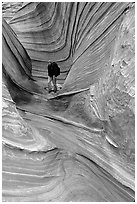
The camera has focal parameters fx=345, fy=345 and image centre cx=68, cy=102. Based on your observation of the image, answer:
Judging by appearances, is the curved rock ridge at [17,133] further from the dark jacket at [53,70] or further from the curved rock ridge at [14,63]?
the dark jacket at [53,70]

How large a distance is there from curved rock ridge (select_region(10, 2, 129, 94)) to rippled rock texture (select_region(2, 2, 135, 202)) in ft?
0.03

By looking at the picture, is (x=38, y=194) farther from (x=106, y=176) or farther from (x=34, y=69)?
(x=34, y=69)

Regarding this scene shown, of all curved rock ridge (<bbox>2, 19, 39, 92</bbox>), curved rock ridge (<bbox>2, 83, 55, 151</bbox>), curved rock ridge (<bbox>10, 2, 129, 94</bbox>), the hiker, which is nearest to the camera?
curved rock ridge (<bbox>2, 83, 55, 151</bbox>)

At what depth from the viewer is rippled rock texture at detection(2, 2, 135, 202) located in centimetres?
190

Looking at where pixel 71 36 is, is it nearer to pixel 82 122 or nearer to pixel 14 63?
pixel 14 63

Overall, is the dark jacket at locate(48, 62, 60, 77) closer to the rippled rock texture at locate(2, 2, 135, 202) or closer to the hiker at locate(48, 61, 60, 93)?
the hiker at locate(48, 61, 60, 93)

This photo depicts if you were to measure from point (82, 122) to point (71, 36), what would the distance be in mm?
1261

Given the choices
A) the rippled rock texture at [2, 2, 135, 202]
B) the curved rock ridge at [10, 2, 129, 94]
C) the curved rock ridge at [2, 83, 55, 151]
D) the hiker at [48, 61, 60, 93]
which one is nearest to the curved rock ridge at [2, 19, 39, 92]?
the rippled rock texture at [2, 2, 135, 202]

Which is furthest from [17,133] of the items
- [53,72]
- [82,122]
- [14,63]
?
[53,72]

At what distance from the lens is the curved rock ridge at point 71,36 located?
2.52 metres

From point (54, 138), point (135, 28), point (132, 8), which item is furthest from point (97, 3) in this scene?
point (54, 138)

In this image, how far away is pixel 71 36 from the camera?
3414 mm

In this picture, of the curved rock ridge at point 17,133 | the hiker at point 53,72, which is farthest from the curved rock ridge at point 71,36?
the curved rock ridge at point 17,133

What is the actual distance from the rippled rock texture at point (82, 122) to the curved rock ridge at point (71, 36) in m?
0.01
